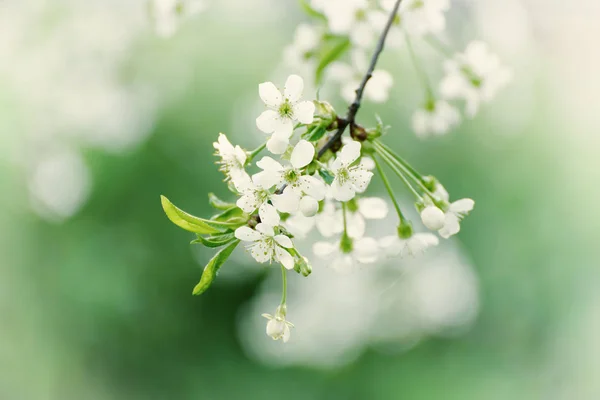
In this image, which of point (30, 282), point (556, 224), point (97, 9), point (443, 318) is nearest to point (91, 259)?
point (30, 282)

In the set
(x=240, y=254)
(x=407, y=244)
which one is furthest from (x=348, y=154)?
(x=240, y=254)

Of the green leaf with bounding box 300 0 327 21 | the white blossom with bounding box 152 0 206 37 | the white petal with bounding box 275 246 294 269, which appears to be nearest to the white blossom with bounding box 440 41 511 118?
the green leaf with bounding box 300 0 327 21

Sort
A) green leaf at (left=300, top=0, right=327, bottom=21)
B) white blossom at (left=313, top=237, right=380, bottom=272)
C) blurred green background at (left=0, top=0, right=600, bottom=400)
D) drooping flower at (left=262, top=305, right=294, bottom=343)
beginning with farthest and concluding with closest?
1. blurred green background at (left=0, top=0, right=600, bottom=400)
2. green leaf at (left=300, top=0, right=327, bottom=21)
3. white blossom at (left=313, top=237, right=380, bottom=272)
4. drooping flower at (left=262, top=305, right=294, bottom=343)

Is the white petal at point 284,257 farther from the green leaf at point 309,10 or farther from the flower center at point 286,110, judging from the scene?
the green leaf at point 309,10

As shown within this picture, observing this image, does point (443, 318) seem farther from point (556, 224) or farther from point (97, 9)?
point (97, 9)

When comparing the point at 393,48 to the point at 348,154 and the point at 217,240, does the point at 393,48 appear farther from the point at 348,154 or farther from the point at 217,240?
the point at 217,240

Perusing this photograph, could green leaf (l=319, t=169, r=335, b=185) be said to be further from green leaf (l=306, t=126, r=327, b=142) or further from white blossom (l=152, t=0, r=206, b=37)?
white blossom (l=152, t=0, r=206, b=37)
